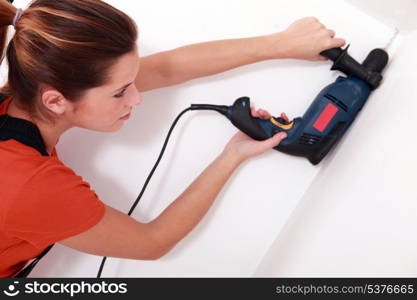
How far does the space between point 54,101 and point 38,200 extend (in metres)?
0.19

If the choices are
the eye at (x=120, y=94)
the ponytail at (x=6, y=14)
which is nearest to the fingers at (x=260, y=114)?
the eye at (x=120, y=94)

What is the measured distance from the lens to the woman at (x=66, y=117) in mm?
680

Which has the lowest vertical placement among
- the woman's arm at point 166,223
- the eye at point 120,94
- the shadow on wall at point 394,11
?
the woman's arm at point 166,223

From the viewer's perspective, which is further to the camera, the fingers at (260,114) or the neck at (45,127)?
the fingers at (260,114)

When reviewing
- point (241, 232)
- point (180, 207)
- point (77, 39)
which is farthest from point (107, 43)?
point (241, 232)

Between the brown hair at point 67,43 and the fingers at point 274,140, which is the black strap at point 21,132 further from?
the fingers at point 274,140

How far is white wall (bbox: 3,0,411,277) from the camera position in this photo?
1.12 meters

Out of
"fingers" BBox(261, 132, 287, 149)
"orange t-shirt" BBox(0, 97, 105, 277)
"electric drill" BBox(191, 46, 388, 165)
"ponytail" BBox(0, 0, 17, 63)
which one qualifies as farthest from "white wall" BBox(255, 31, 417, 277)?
"ponytail" BBox(0, 0, 17, 63)

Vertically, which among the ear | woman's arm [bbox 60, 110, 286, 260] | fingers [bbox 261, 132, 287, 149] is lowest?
woman's arm [bbox 60, 110, 286, 260]

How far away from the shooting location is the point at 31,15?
27.1 inches

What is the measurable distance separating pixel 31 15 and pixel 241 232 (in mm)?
768

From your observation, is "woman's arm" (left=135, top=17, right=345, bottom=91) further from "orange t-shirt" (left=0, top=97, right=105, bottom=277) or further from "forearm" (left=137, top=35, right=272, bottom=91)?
"orange t-shirt" (left=0, top=97, right=105, bottom=277)

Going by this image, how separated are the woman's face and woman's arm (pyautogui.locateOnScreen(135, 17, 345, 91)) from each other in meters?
0.21

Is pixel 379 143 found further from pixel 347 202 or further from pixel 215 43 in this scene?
pixel 215 43
